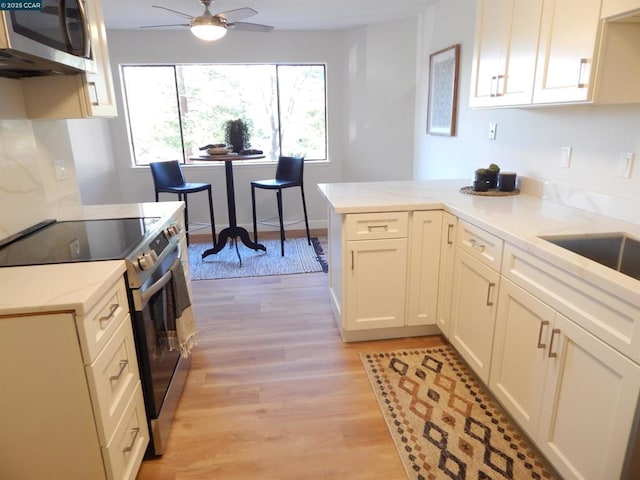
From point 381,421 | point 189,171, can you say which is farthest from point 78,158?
point 381,421

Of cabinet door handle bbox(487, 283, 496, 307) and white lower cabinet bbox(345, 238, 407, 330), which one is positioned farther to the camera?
white lower cabinet bbox(345, 238, 407, 330)

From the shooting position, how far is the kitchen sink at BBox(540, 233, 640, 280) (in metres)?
1.69

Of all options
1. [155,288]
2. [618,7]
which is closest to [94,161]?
[155,288]

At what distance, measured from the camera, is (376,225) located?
2.38 m

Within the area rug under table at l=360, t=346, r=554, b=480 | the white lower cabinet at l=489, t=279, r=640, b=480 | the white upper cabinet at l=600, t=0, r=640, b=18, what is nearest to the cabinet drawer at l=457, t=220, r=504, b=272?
the white lower cabinet at l=489, t=279, r=640, b=480

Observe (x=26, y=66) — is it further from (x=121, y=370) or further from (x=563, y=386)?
(x=563, y=386)

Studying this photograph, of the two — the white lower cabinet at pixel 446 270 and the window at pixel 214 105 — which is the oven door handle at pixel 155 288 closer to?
the white lower cabinet at pixel 446 270

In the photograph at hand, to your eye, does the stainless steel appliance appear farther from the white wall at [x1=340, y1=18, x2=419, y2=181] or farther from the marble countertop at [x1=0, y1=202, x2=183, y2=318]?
the white wall at [x1=340, y1=18, x2=419, y2=181]

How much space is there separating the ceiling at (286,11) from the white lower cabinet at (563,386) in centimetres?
296

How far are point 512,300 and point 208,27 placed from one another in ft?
9.21

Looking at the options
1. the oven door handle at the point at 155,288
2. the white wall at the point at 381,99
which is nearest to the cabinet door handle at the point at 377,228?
the oven door handle at the point at 155,288

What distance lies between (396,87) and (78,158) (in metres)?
3.28

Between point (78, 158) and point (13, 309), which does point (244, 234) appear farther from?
point (13, 309)

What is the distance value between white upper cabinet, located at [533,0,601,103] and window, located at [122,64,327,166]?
11.6 feet
